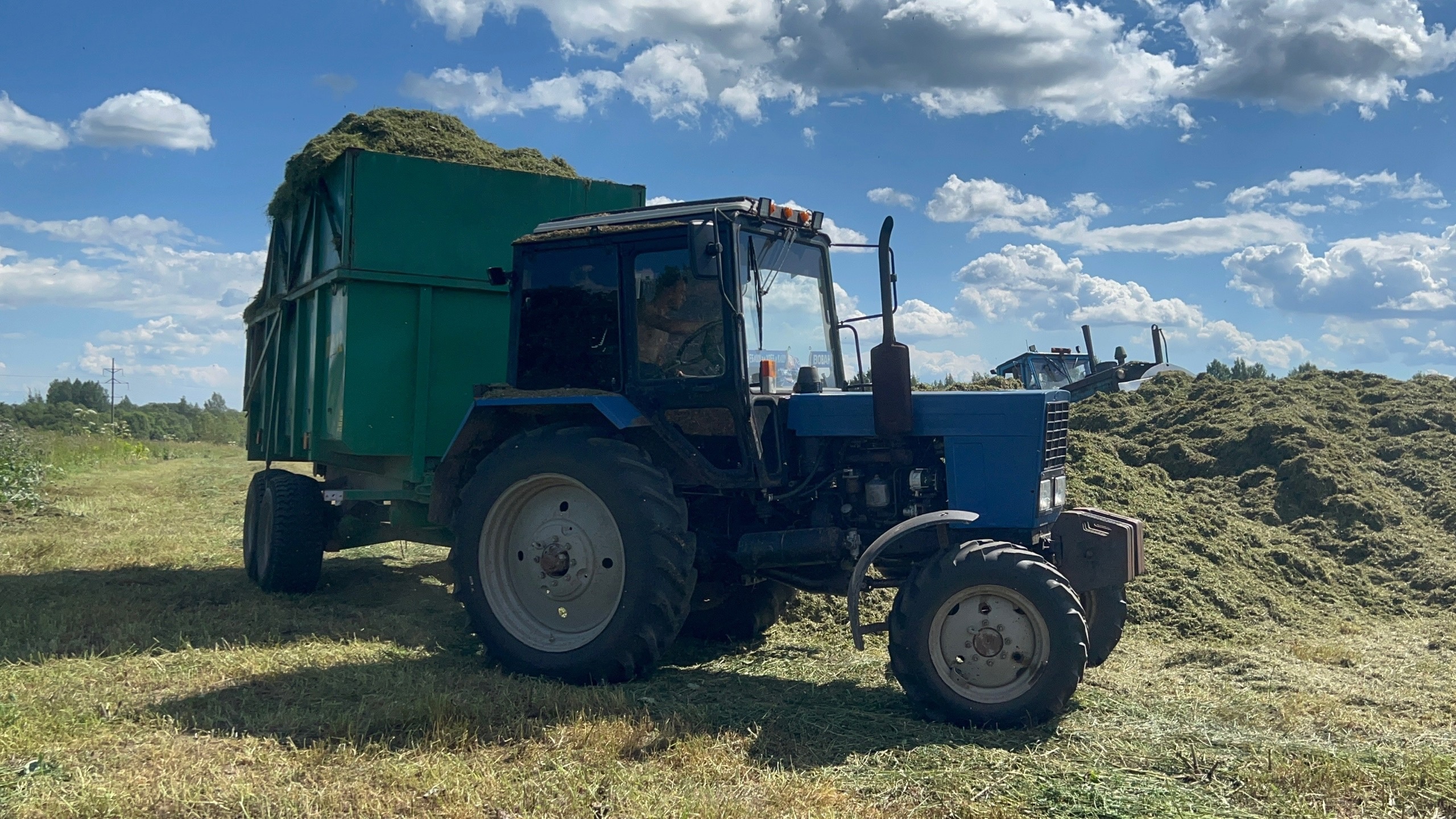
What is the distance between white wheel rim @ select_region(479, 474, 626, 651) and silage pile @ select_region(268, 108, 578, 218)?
10.3 feet

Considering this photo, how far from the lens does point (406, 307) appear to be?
25.4 feet

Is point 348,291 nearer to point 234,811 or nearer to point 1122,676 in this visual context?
point 234,811

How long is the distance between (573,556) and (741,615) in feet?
4.45

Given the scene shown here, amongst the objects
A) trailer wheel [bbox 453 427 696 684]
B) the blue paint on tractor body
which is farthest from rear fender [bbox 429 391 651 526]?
the blue paint on tractor body

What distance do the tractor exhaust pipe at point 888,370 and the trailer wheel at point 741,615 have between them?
1.64 m

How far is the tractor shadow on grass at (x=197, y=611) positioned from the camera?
6.57 m

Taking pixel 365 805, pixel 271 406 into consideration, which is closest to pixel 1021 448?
pixel 365 805

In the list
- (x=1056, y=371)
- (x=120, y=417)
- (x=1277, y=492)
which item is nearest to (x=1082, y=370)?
(x=1056, y=371)

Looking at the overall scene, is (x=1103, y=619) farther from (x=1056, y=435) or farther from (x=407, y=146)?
(x=407, y=146)

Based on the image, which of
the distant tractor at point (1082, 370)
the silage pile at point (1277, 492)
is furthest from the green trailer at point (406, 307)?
the distant tractor at point (1082, 370)

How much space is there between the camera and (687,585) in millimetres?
5562

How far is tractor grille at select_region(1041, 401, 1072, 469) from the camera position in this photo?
5.45 meters

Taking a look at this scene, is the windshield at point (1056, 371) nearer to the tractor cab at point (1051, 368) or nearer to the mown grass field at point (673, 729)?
the tractor cab at point (1051, 368)

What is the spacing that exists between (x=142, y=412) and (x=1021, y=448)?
4859cm
